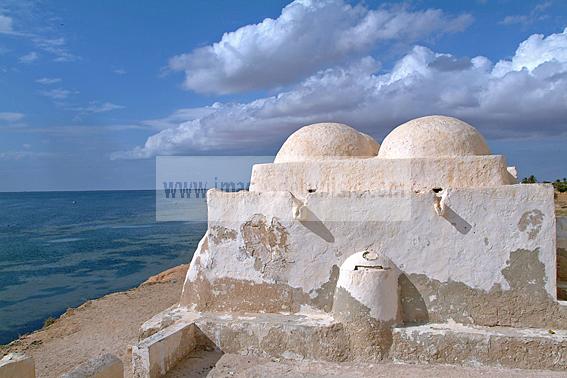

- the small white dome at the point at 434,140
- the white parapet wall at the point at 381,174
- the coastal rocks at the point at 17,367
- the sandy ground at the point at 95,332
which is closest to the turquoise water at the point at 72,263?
the sandy ground at the point at 95,332

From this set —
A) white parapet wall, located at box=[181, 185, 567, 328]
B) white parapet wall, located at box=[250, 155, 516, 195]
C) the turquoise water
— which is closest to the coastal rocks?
white parapet wall, located at box=[181, 185, 567, 328]

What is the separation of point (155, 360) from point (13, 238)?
4087 cm

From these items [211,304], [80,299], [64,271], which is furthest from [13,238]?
[211,304]

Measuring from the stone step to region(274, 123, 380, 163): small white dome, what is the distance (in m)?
2.79

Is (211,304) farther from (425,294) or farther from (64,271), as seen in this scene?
(64,271)

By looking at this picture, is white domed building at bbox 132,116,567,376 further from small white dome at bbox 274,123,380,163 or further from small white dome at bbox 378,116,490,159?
small white dome at bbox 274,123,380,163

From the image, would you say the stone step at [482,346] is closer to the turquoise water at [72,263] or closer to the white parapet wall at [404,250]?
the white parapet wall at [404,250]

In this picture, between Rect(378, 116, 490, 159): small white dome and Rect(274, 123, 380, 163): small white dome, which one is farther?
Rect(274, 123, 380, 163): small white dome

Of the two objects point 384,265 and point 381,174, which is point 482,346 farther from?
point 381,174

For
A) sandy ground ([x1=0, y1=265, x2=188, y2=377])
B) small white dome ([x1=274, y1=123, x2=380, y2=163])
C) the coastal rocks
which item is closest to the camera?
the coastal rocks

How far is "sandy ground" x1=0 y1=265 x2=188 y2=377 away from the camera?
8375mm

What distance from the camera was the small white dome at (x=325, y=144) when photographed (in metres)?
7.36

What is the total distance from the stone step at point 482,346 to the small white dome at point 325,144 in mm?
2793

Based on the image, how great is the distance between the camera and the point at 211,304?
695cm
